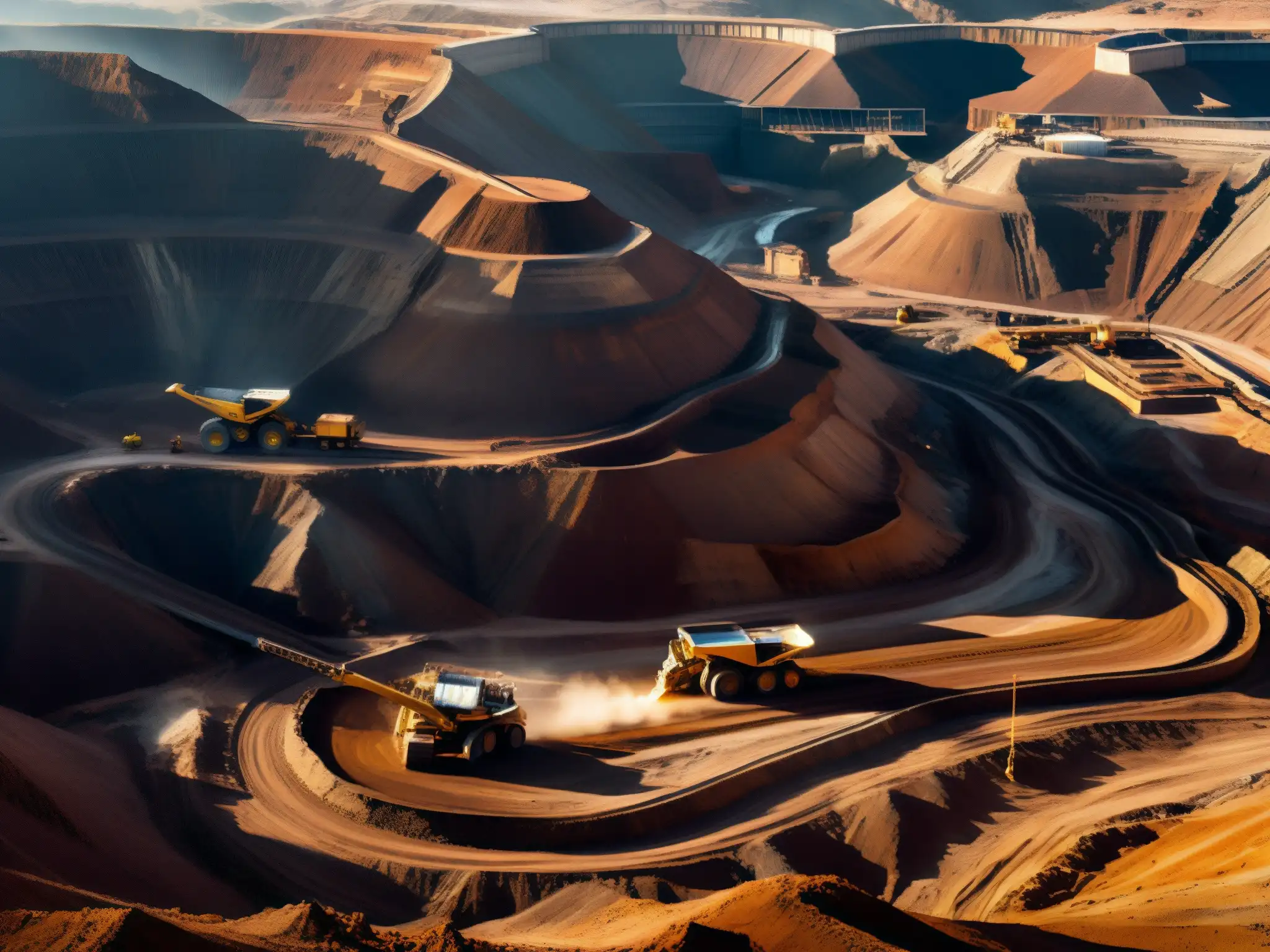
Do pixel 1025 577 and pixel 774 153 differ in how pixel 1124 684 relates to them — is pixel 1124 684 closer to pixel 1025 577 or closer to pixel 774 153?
pixel 1025 577

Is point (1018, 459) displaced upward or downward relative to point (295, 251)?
downward

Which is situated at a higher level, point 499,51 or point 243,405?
point 499,51

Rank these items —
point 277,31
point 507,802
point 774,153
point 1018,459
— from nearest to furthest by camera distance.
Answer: point 507,802 < point 1018,459 < point 277,31 < point 774,153

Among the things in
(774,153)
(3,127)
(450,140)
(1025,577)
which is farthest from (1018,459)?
(774,153)

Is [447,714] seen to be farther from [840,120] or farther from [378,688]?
[840,120]

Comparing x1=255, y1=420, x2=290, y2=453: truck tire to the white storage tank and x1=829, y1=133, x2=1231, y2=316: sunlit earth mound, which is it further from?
the white storage tank

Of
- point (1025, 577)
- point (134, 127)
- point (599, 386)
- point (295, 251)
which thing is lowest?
point (1025, 577)

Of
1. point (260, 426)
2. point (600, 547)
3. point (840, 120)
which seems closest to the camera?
point (600, 547)

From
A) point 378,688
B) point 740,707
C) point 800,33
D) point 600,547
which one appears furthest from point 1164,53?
point 378,688
